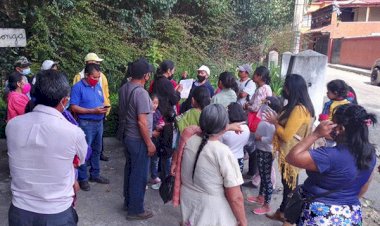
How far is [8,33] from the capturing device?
23.4 feet

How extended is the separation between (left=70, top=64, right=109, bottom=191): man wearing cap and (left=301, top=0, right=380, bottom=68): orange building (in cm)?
2392

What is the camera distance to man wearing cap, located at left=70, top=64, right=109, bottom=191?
4.52 meters

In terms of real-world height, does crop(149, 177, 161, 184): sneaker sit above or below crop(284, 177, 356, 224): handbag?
below

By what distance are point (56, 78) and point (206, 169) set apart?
42.8 inches

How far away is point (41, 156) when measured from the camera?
2146 millimetres

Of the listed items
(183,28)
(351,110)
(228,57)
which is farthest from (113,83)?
(351,110)

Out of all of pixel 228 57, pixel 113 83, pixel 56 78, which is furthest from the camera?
pixel 228 57

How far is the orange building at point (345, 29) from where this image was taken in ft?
87.3

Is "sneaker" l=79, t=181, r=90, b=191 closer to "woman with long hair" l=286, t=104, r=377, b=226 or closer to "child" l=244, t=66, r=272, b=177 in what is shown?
"child" l=244, t=66, r=272, b=177

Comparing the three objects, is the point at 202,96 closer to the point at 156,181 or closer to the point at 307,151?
the point at 307,151

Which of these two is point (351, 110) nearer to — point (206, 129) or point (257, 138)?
point (206, 129)

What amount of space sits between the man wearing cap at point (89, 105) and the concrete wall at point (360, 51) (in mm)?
22720

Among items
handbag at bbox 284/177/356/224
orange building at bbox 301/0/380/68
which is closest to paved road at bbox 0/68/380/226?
handbag at bbox 284/177/356/224

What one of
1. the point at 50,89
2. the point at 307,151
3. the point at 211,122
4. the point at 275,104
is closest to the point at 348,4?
the point at 275,104
